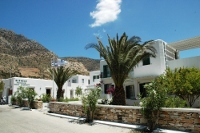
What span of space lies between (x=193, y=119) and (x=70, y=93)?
116 feet

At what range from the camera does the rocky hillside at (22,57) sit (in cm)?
Answer: 5219

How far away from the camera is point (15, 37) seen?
70.4 m

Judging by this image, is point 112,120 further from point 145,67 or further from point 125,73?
point 145,67

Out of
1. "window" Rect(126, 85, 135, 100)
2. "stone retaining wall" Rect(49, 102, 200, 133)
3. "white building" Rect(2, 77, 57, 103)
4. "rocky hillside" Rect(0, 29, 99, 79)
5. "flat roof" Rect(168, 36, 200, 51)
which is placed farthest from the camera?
"rocky hillside" Rect(0, 29, 99, 79)

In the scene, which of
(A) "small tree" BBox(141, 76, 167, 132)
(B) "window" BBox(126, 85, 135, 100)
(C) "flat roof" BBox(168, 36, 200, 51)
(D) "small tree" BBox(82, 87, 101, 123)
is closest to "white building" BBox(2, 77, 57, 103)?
(B) "window" BBox(126, 85, 135, 100)

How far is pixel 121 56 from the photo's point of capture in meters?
12.4

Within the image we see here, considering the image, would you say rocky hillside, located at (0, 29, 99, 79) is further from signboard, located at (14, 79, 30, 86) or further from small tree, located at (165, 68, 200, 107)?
small tree, located at (165, 68, 200, 107)

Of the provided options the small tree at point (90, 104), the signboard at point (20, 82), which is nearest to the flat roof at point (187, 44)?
the small tree at point (90, 104)

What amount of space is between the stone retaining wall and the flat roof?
540 inches

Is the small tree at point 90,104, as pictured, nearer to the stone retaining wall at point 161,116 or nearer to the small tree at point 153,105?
the stone retaining wall at point 161,116

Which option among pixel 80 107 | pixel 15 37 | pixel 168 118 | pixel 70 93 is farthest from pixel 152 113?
pixel 15 37

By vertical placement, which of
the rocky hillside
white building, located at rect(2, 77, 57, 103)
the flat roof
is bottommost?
white building, located at rect(2, 77, 57, 103)

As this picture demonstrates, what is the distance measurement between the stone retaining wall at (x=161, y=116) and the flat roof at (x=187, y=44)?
13718 mm

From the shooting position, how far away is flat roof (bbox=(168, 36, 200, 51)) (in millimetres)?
18800
